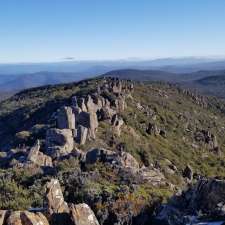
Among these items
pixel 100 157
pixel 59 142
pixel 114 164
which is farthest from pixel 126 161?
pixel 59 142

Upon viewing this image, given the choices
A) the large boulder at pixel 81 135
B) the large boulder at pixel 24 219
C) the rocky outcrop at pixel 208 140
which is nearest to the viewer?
the large boulder at pixel 24 219

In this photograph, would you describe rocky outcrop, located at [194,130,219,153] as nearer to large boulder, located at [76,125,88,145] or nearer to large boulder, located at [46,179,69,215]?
large boulder, located at [76,125,88,145]

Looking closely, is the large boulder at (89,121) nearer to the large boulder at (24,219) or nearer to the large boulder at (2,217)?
the large boulder at (2,217)

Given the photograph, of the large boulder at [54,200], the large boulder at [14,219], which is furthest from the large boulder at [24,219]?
the large boulder at [54,200]

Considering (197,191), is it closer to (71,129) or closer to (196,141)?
(71,129)

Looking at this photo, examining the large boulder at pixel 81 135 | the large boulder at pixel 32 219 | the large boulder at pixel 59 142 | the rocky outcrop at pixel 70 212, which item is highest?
the large boulder at pixel 32 219

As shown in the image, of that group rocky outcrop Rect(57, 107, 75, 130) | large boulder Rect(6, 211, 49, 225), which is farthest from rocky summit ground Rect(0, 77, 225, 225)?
rocky outcrop Rect(57, 107, 75, 130)

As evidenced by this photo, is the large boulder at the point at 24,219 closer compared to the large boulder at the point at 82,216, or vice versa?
the large boulder at the point at 24,219
